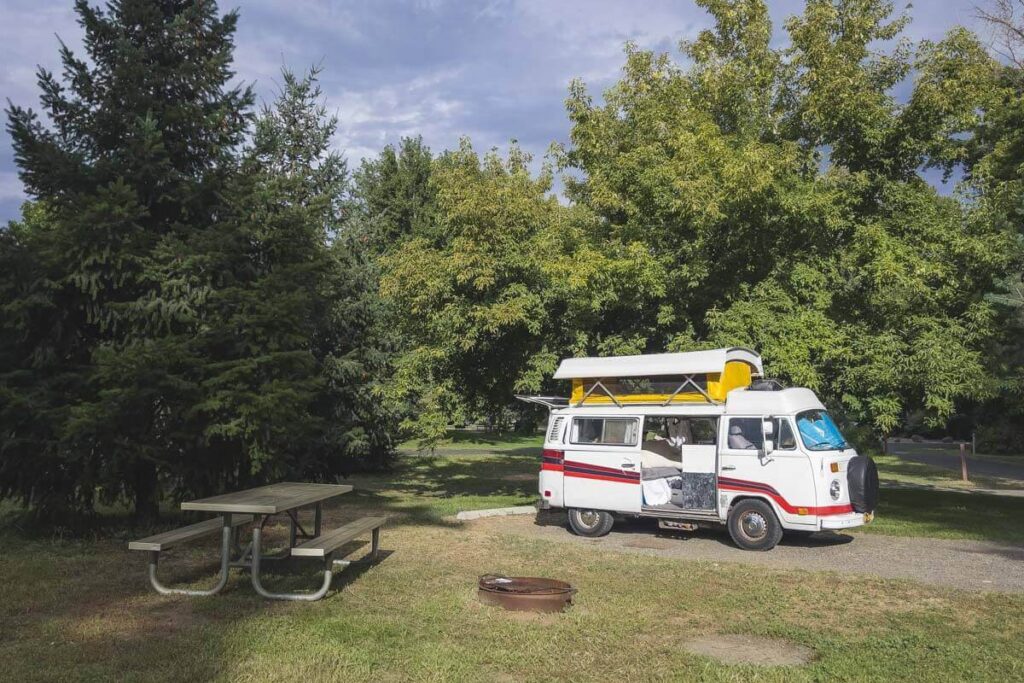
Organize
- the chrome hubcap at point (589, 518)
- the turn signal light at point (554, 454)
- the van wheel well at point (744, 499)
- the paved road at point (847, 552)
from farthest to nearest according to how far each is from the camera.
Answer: the turn signal light at point (554, 454)
the chrome hubcap at point (589, 518)
the van wheel well at point (744, 499)
the paved road at point (847, 552)

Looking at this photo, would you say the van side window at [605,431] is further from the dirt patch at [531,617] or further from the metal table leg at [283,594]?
the metal table leg at [283,594]

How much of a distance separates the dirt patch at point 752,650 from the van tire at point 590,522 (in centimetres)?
589

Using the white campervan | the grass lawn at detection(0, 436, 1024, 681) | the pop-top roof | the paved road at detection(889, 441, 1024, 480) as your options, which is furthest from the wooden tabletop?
the paved road at detection(889, 441, 1024, 480)

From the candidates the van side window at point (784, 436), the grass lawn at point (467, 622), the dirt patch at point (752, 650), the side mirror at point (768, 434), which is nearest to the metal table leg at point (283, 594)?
the grass lawn at point (467, 622)

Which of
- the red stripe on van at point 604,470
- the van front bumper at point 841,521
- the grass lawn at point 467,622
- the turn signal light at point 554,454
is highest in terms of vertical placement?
the turn signal light at point 554,454

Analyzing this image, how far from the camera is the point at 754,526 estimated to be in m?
11.4

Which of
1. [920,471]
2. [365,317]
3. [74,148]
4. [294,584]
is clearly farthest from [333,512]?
[920,471]

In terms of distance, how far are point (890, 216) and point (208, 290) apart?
1222 centimetres

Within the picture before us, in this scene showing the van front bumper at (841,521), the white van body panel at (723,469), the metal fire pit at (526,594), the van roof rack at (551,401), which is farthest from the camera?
the van roof rack at (551,401)

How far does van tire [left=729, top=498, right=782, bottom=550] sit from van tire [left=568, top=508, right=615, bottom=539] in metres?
2.06

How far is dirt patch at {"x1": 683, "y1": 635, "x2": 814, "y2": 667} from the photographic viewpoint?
6.12 meters

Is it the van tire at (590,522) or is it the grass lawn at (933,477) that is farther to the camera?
the grass lawn at (933,477)

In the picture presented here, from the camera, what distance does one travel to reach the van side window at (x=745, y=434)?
11.5 meters

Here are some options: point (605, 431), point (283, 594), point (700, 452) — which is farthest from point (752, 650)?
point (605, 431)
